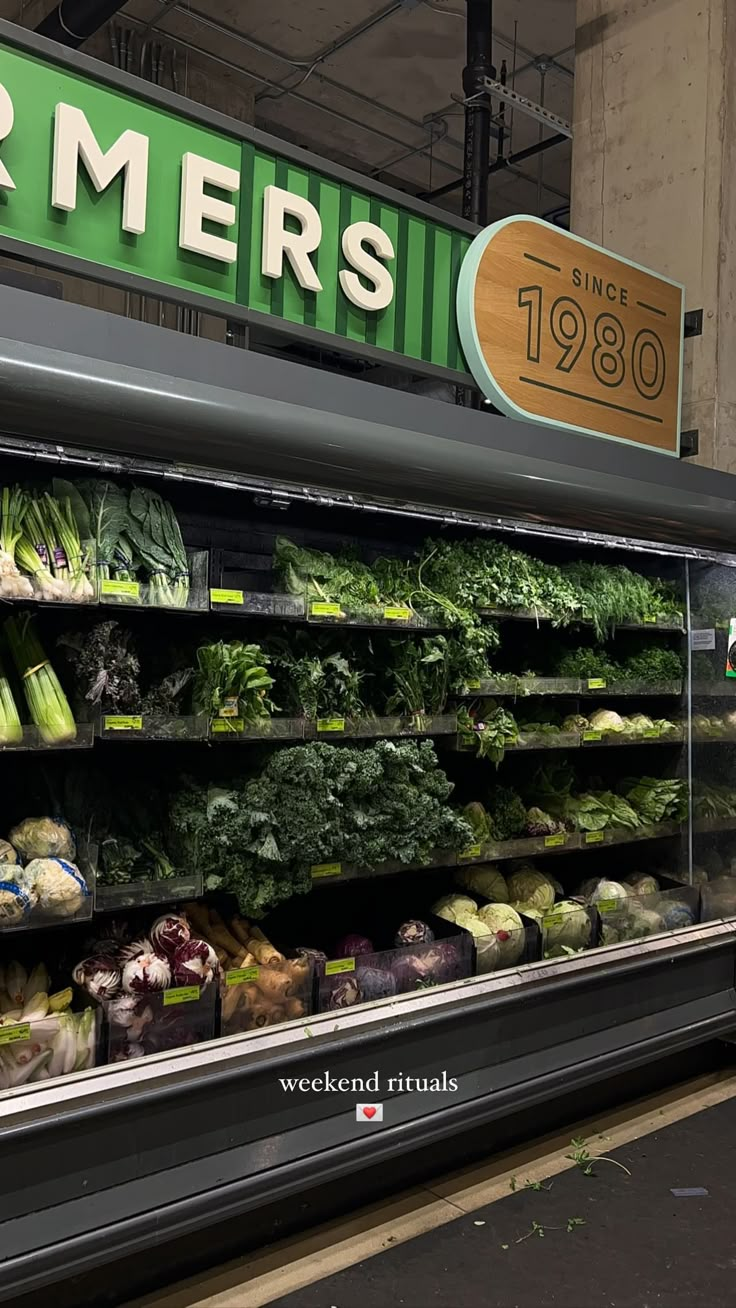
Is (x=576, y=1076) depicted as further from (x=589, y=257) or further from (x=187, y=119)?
(x=187, y=119)

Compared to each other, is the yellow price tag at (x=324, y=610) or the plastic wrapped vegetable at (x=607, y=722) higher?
the yellow price tag at (x=324, y=610)

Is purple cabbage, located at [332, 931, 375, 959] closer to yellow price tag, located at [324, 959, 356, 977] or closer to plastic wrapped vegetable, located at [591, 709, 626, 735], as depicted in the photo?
yellow price tag, located at [324, 959, 356, 977]

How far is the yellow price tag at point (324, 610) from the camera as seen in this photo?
3.14 meters

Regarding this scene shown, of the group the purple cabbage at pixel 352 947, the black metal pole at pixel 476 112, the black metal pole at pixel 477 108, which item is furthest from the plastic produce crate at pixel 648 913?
the black metal pole at pixel 477 108

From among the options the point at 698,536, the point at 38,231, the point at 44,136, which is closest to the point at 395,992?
the point at 698,536

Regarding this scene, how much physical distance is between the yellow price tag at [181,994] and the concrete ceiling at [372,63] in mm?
5793

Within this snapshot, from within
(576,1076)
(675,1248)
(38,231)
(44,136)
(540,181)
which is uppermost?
(540,181)

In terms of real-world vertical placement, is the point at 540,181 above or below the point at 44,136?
above

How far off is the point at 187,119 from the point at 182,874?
86.6 inches

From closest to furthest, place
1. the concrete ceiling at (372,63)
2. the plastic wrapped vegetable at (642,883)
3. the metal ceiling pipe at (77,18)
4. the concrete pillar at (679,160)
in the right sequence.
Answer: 1. the plastic wrapped vegetable at (642,883)
2. the concrete pillar at (679,160)
3. the metal ceiling pipe at (77,18)
4. the concrete ceiling at (372,63)

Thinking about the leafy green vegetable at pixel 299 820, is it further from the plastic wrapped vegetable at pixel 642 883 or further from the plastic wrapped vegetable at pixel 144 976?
the plastic wrapped vegetable at pixel 642 883

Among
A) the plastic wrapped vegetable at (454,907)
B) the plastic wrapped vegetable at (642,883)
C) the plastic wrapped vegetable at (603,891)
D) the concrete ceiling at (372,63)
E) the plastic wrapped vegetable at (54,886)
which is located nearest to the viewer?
the plastic wrapped vegetable at (54,886)

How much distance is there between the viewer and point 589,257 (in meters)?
3.83

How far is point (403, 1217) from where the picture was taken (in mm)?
3016
